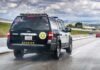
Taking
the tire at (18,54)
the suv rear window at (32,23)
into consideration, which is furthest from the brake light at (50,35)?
the tire at (18,54)

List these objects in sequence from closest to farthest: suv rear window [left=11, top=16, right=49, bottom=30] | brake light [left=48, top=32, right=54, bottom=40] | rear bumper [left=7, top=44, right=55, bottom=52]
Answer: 1. rear bumper [left=7, top=44, right=55, bottom=52]
2. brake light [left=48, top=32, right=54, bottom=40]
3. suv rear window [left=11, top=16, right=49, bottom=30]

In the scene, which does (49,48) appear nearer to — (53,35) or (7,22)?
(53,35)

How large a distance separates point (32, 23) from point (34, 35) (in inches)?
25.6

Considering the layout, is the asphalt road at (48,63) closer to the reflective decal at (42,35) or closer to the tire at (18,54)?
the tire at (18,54)

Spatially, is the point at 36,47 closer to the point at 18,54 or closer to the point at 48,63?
the point at 48,63

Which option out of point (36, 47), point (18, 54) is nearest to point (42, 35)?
point (36, 47)

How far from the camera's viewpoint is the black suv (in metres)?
17.3

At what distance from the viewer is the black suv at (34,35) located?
682 inches

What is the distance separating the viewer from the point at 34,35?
17406mm

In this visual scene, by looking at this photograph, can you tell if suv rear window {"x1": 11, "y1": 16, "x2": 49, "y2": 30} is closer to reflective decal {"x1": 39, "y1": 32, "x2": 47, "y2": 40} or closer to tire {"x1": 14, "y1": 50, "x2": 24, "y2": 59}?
reflective decal {"x1": 39, "y1": 32, "x2": 47, "y2": 40}

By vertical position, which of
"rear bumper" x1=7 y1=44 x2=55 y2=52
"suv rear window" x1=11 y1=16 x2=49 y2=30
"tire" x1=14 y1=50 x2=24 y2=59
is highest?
"suv rear window" x1=11 y1=16 x2=49 y2=30

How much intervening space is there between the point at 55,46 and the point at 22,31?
1.68 metres

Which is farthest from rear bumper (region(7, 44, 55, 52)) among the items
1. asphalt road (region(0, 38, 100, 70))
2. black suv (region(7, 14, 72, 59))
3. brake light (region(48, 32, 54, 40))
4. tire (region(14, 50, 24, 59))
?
tire (region(14, 50, 24, 59))

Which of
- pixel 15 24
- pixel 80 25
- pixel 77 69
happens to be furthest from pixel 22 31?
pixel 80 25
